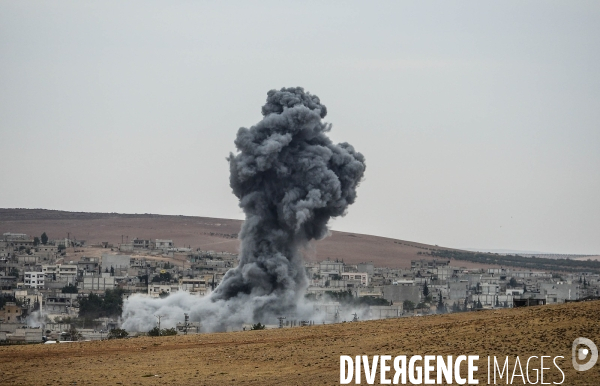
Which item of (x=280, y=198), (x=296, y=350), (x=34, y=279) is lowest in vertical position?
(x=296, y=350)

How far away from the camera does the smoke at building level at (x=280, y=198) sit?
9750cm

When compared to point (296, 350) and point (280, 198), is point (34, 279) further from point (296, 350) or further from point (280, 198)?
point (296, 350)

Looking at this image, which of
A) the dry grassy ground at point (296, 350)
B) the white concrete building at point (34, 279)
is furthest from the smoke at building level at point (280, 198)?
the white concrete building at point (34, 279)

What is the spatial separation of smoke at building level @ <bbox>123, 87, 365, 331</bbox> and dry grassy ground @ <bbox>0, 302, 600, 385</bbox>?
2981cm

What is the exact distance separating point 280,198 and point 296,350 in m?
42.6

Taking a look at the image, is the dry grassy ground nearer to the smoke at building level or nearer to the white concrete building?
the smoke at building level

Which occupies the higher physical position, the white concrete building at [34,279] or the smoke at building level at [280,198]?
the smoke at building level at [280,198]

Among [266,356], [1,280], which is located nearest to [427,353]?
[266,356]

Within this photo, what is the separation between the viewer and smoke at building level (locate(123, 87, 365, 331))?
320 ft

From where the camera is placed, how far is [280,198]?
327ft

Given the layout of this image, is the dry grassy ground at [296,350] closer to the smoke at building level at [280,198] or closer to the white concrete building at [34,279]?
the smoke at building level at [280,198]

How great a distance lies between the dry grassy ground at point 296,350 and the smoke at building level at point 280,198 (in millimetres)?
29807

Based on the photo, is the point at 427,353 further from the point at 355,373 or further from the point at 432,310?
the point at 432,310

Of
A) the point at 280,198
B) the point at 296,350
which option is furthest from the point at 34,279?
the point at 296,350
